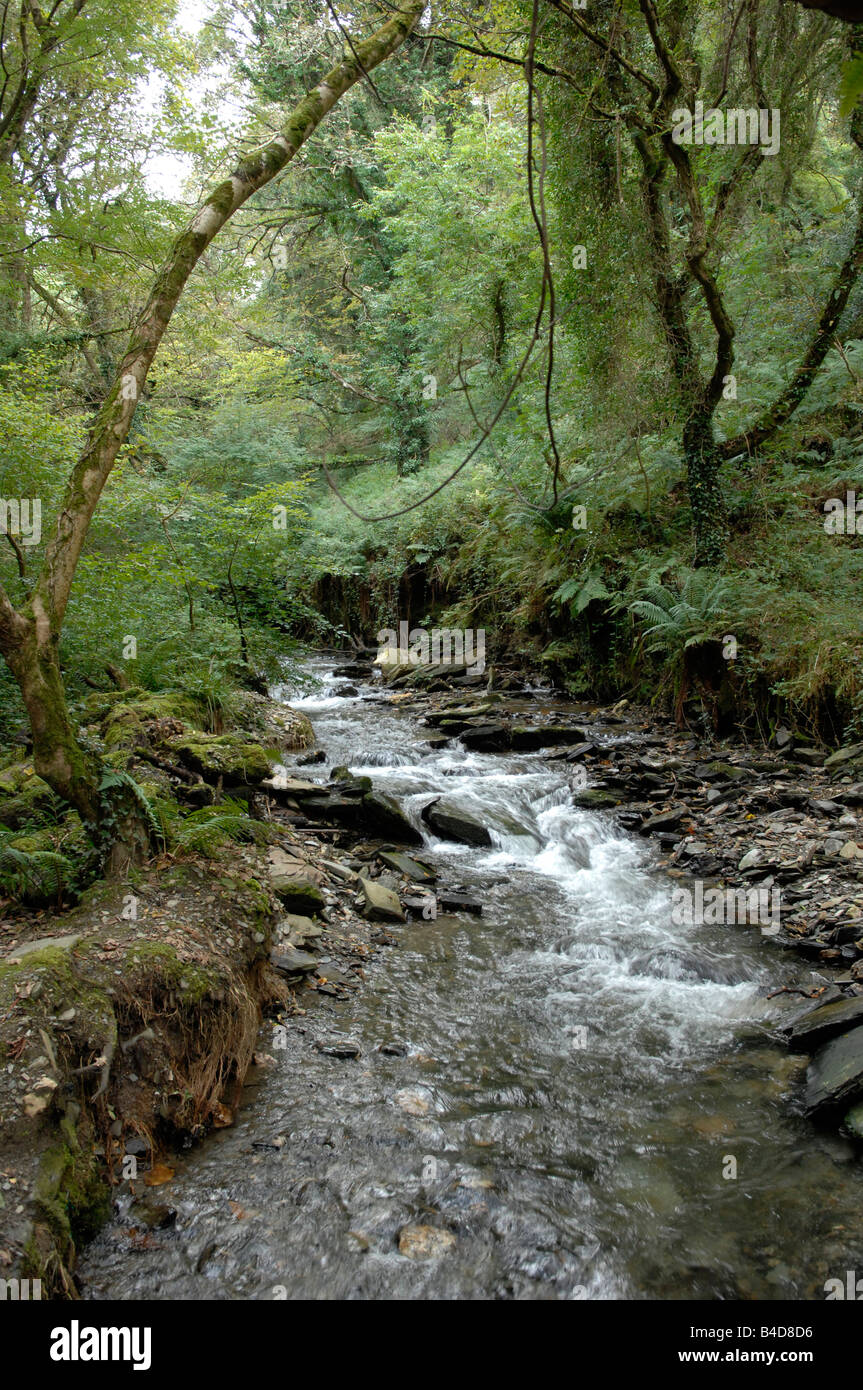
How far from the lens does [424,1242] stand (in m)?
3.06

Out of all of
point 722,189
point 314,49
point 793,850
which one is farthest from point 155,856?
point 314,49

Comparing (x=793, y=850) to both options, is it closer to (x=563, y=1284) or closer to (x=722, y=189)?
(x=563, y=1284)

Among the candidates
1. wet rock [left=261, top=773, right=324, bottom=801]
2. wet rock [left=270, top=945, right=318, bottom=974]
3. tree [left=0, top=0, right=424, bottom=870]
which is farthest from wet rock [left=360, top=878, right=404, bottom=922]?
tree [left=0, top=0, right=424, bottom=870]

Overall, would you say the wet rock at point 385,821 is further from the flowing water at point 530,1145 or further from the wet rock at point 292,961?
the wet rock at point 292,961

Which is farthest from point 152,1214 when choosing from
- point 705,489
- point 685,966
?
point 705,489

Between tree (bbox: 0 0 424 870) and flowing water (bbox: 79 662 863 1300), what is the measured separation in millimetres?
1867

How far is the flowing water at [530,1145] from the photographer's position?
2934mm

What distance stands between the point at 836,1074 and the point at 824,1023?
0.43 m

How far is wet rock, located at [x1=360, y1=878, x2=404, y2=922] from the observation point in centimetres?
598

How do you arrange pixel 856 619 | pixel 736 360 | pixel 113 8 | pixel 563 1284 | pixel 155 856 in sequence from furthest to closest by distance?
pixel 736 360
pixel 113 8
pixel 856 619
pixel 155 856
pixel 563 1284

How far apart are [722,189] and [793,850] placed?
8830 mm

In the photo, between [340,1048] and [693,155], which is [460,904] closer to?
[340,1048]

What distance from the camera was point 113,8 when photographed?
367 inches

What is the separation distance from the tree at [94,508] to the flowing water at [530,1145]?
1.87 m
